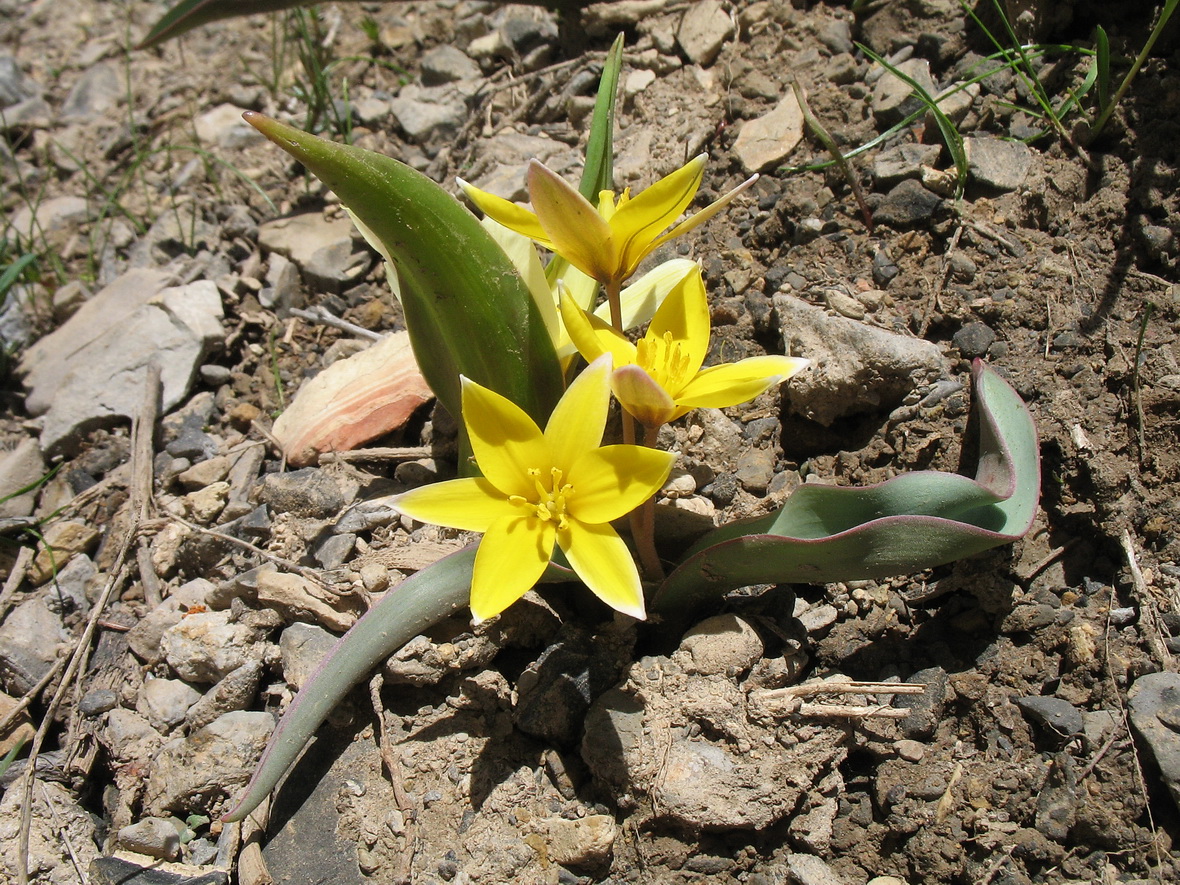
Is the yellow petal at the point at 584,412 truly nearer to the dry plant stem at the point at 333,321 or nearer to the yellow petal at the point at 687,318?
the yellow petal at the point at 687,318

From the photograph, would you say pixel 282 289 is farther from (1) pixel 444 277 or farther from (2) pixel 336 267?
(1) pixel 444 277

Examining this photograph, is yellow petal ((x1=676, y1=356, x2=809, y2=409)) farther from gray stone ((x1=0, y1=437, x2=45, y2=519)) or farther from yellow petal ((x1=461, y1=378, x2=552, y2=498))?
gray stone ((x1=0, y1=437, x2=45, y2=519))

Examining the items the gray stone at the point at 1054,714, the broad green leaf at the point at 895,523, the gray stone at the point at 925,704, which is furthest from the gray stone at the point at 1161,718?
the broad green leaf at the point at 895,523

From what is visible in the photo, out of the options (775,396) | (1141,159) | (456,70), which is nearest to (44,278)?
(456,70)

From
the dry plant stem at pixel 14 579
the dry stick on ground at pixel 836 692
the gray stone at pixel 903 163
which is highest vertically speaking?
the gray stone at pixel 903 163

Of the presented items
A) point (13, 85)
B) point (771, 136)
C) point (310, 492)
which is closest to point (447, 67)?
point (771, 136)
